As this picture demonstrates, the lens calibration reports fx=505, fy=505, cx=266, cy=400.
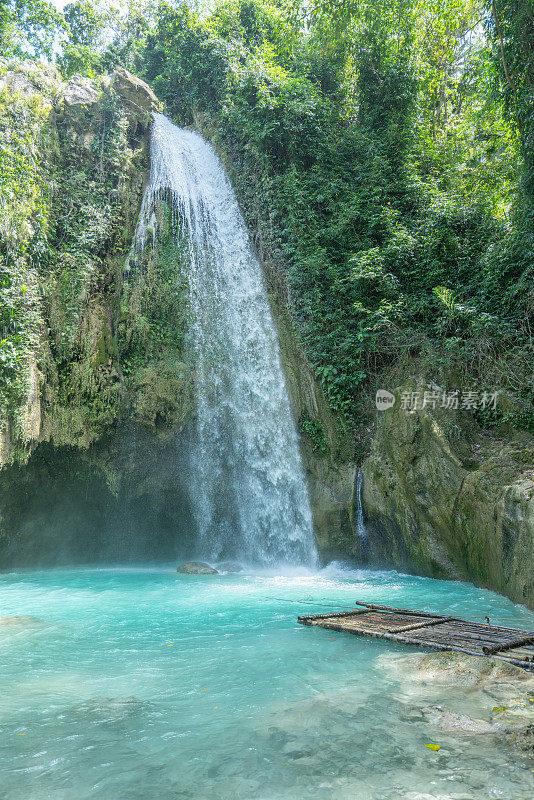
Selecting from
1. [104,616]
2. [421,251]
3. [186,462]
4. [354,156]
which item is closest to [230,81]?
[354,156]

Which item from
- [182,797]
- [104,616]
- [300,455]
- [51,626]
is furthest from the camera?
[300,455]

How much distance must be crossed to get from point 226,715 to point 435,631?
8.57 feet

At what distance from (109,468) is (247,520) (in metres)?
3.60

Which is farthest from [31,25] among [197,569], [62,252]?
[197,569]

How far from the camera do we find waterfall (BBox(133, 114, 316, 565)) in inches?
454

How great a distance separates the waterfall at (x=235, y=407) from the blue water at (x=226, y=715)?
452 cm

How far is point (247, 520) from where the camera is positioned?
11.9 m

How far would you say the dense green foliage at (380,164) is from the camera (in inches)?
387

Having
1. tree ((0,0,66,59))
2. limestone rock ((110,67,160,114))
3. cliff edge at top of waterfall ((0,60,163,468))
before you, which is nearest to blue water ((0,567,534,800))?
cliff edge at top of waterfall ((0,60,163,468))

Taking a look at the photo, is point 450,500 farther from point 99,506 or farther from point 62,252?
point 62,252

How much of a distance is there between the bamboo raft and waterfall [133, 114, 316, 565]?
4935 mm

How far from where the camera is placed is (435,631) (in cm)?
517

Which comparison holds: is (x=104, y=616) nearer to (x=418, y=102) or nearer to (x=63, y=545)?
(x=63, y=545)

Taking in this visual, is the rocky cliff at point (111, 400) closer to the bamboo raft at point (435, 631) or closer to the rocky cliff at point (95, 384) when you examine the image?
the rocky cliff at point (95, 384)
